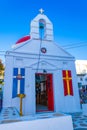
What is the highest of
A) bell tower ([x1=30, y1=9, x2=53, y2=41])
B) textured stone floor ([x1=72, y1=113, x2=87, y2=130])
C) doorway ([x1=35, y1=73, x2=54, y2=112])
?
bell tower ([x1=30, y1=9, x2=53, y2=41])

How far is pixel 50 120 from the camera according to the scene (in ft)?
12.0

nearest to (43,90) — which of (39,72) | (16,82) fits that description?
(39,72)

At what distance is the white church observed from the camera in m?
8.65

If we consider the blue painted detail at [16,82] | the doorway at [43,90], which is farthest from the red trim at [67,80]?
the blue painted detail at [16,82]

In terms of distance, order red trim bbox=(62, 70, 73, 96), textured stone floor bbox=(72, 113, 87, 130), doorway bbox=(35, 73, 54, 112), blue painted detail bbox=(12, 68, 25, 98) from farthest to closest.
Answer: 1. doorway bbox=(35, 73, 54, 112)
2. red trim bbox=(62, 70, 73, 96)
3. blue painted detail bbox=(12, 68, 25, 98)
4. textured stone floor bbox=(72, 113, 87, 130)

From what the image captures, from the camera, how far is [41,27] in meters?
10.9

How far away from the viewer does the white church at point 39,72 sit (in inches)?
340

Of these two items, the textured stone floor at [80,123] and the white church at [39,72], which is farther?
the white church at [39,72]

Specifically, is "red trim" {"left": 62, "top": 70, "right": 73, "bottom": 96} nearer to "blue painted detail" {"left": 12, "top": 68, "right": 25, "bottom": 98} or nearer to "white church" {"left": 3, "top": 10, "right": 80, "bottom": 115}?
"white church" {"left": 3, "top": 10, "right": 80, "bottom": 115}

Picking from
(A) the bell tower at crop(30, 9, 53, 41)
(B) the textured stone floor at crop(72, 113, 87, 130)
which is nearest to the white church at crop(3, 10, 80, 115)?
(A) the bell tower at crop(30, 9, 53, 41)

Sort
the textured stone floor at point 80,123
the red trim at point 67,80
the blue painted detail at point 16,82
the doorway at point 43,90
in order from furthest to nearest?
the doorway at point 43,90 → the red trim at point 67,80 → the blue painted detail at point 16,82 → the textured stone floor at point 80,123

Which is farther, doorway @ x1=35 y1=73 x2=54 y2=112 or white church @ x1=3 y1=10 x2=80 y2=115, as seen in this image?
doorway @ x1=35 y1=73 x2=54 y2=112

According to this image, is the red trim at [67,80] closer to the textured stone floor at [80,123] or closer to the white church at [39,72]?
the white church at [39,72]

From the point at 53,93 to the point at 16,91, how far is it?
2793 millimetres
